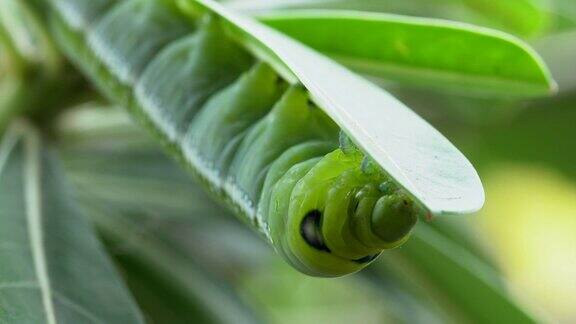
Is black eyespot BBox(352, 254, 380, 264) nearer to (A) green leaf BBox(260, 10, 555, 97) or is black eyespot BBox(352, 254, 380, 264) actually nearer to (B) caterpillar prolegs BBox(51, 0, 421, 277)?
(B) caterpillar prolegs BBox(51, 0, 421, 277)

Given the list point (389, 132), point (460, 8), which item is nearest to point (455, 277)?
point (460, 8)

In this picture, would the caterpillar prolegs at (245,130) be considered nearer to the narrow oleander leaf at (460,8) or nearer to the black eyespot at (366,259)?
the black eyespot at (366,259)

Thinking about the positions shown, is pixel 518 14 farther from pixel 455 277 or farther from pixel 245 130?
pixel 245 130

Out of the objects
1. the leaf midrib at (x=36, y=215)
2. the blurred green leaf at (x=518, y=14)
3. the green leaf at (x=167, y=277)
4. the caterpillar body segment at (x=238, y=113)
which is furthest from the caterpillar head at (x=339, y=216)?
the blurred green leaf at (x=518, y=14)

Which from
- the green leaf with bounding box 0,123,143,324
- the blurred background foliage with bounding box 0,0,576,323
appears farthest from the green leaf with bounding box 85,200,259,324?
the green leaf with bounding box 0,123,143,324

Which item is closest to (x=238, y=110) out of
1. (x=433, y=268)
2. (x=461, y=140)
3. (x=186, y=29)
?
(x=186, y=29)

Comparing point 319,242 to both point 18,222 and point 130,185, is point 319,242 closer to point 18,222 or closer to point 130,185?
point 18,222

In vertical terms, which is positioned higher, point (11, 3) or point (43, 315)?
point (11, 3)
